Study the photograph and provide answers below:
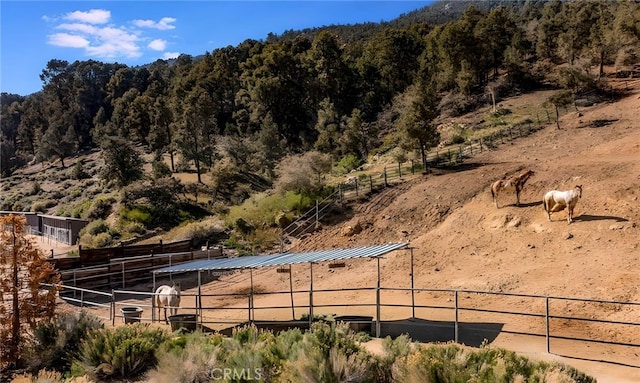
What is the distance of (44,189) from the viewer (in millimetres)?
63344

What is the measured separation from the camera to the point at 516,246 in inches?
814

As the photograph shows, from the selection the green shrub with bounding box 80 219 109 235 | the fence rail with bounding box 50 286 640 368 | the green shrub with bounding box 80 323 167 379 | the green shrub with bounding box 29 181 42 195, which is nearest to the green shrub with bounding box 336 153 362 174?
the green shrub with bounding box 80 219 109 235

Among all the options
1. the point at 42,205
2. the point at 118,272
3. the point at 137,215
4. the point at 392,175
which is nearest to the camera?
the point at 118,272

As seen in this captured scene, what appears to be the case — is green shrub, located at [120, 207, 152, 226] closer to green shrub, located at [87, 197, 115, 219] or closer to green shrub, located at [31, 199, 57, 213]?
green shrub, located at [87, 197, 115, 219]

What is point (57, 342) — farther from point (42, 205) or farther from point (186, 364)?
point (42, 205)

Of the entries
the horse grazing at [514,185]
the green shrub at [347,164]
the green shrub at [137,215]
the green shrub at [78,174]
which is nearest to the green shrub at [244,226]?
the green shrub at [137,215]

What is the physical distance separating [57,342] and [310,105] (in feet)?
178

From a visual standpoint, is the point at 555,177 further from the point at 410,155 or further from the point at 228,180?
the point at 228,180

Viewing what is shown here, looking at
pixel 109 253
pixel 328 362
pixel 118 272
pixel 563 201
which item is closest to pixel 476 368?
pixel 328 362

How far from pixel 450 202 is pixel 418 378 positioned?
1939 centimetres

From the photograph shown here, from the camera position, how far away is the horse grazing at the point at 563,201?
67.1 ft

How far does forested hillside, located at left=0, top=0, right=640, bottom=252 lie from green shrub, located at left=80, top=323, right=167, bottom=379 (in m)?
19.5
